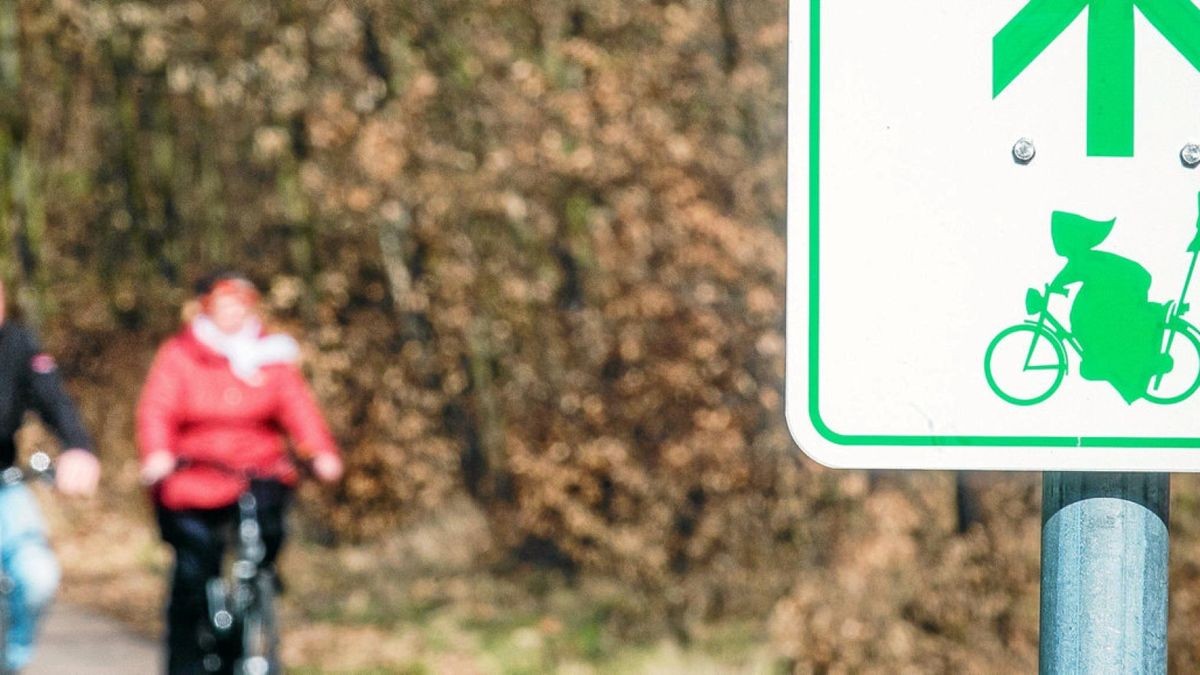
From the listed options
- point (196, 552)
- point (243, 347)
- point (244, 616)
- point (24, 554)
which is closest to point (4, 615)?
point (24, 554)

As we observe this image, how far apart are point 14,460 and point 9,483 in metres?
0.19

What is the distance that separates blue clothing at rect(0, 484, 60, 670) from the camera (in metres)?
6.43

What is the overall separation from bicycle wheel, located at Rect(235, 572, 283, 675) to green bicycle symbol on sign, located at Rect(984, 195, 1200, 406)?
5853 mm

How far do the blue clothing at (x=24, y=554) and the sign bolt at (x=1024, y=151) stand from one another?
538 cm

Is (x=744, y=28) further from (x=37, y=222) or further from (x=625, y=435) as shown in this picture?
(x=37, y=222)

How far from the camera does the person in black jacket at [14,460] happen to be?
6.44 metres

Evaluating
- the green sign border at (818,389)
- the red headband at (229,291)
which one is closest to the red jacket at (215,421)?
the red headband at (229,291)

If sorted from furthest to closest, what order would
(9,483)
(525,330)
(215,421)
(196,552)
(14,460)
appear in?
(525,330) < (196,552) < (215,421) < (14,460) < (9,483)

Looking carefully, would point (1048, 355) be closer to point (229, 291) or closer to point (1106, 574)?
point (1106, 574)

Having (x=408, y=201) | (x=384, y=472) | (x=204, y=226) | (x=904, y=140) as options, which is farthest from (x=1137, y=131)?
(x=204, y=226)

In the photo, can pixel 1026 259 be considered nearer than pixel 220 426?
Yes

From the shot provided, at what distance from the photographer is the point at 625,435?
10.7 meters

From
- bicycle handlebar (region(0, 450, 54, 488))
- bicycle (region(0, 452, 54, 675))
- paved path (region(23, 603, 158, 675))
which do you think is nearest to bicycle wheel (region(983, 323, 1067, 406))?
bicycle (region(0, 452, 54, 675))

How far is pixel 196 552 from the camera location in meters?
7.11
